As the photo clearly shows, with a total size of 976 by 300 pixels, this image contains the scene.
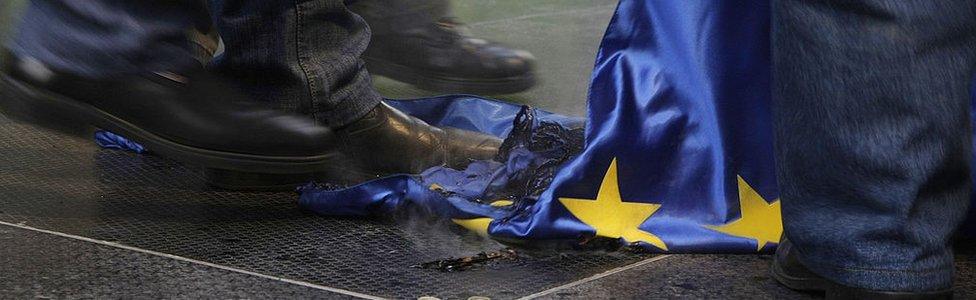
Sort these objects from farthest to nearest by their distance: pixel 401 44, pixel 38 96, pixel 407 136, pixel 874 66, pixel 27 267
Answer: pixel 401 44 < pixel 407 136 < pixel 38 96 < pixel 27 267 < pixel 874 66

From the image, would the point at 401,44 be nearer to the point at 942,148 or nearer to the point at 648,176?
the point at 648,176

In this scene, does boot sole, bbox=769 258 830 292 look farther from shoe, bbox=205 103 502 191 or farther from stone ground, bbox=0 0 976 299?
shoe, bbox=205 103 502 191

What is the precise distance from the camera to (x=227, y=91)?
185 cm

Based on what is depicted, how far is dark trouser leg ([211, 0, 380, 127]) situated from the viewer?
193 centimetres

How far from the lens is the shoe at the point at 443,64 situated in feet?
8.61

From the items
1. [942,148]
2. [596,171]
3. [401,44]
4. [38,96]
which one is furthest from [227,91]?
[942,148]

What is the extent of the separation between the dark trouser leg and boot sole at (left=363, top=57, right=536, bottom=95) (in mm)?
580

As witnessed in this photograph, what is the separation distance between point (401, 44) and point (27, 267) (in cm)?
115

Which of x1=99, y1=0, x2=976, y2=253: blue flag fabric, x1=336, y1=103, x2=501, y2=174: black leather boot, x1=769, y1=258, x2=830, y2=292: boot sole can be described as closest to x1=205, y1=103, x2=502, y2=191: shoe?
x1=336, y1=103, x2=501, y2=174: black leather boot

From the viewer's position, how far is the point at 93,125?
1811mm

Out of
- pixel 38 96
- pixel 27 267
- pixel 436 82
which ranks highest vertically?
pixel 38 96

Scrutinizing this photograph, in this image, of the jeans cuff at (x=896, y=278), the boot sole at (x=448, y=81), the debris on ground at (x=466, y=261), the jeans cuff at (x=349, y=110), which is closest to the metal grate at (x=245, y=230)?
the debris on ground at (x=466, y=261)

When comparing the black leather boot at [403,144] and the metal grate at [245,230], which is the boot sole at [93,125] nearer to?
the metal grate at [245,230]

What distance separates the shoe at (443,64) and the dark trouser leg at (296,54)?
1.88ft
